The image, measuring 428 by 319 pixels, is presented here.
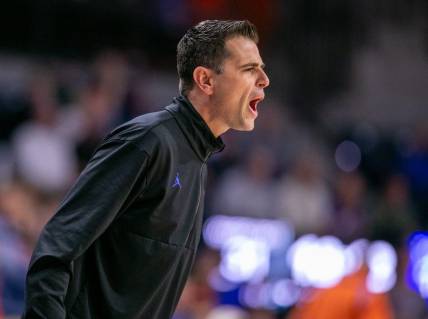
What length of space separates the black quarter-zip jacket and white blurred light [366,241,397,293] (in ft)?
15.7

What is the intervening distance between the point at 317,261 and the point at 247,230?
661 mm

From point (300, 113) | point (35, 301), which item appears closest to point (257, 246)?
point (300, 113)

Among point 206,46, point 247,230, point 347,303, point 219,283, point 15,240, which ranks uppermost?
point 206,46

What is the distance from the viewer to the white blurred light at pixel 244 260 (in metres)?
7.21

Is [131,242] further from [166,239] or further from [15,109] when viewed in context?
[15,109]

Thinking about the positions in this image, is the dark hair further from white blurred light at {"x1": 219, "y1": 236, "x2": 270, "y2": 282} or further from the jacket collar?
white blurred light at {"x1": 219, "y1": 236, "x2": 270, "y2": 282}

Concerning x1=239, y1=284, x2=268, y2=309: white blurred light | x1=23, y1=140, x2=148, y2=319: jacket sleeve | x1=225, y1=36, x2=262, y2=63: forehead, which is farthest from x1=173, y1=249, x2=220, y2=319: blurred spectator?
Answer: x1=23, y1=140, x2=148, y2=319: jacket sleeve

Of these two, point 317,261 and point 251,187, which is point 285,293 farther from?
point 251,187

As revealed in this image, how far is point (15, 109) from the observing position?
699 centimetres

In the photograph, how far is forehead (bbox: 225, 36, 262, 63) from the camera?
8.45 ft

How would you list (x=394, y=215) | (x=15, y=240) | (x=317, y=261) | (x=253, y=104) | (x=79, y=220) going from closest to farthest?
(x=79, y=220), (x=253, y=104), (x=15, y=240), (x=317, y=261), (x=394, y=215)

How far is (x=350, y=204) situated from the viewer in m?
8.26

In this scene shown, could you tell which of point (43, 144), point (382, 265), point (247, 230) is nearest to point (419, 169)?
point (382, 265)

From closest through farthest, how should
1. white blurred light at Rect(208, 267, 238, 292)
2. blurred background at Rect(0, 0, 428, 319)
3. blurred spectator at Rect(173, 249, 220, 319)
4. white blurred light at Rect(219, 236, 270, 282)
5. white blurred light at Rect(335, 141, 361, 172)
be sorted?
blurred spectator at Rect(173, 249, 220, 319) < blurred background at Rect(0, 0, 428, 319) < white blurred light at Rect(208, 267, 238, 292) < white blurred light at Rect(219, 236, 270, 282) < white blurred light at Rect(335, 141, 361, 172)
